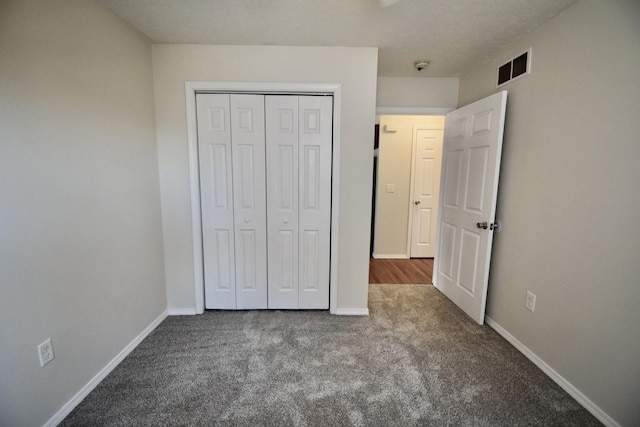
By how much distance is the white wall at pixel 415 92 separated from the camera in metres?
2.78

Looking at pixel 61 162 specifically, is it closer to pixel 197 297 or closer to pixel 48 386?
pixel 48 386

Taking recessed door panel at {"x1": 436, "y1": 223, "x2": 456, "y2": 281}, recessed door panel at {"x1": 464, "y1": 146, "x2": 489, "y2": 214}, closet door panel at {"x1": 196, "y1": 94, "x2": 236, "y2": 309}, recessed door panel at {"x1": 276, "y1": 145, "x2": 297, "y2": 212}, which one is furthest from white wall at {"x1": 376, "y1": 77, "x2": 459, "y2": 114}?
closet door panel at {"x1": 196, "y1": 94, "x2": 236, "y2": 309}

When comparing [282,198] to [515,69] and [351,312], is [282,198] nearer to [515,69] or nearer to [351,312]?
[351,312]

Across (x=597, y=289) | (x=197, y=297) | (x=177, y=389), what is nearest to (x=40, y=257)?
(x=177, y=389)

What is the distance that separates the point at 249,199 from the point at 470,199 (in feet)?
6.76

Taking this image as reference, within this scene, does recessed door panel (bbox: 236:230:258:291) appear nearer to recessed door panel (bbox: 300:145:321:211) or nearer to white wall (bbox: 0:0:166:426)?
recessed door panel (bbox: 300:145:321:211)

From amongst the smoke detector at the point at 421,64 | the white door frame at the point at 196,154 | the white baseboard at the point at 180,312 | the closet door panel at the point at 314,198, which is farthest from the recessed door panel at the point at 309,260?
the smoke detector at the point at 421,64

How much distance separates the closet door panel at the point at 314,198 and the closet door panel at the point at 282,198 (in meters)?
0.06

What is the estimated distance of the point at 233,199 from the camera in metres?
2.33

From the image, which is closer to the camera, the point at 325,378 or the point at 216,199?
the point at 325,378

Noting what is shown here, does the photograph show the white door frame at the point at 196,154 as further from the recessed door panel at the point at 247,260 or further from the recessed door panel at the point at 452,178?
the recessed door panel at the point at 452,178

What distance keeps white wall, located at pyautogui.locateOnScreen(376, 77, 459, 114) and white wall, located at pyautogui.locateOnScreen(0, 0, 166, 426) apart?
2251 millimetres

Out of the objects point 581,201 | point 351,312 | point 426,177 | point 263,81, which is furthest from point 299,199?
point 426,177

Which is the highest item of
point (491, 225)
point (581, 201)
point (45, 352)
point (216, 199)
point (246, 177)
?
point (246, 177)
